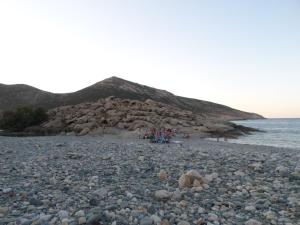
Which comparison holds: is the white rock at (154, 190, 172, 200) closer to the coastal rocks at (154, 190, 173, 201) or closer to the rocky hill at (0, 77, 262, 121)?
the coastal rocks at (154, 190, 173, 201)

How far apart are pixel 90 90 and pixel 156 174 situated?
5372 inches

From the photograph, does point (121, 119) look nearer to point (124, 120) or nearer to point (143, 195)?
point (124, 120)

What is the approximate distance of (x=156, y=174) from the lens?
12.5 meters

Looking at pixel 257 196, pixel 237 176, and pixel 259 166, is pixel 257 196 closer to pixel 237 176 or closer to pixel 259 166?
pixel 237 176

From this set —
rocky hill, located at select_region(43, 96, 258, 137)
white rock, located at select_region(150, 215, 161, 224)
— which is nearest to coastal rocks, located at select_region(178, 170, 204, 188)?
white rock, located at select_region(150, 215, 161, 224)

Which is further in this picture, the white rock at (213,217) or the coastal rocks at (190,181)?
the coastal rocks at (190,181)

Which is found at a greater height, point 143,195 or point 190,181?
Result: point 190,181

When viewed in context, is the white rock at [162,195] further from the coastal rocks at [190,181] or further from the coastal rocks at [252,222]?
the coastal rocks at [252,222]

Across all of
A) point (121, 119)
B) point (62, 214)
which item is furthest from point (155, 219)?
point (121, 119)

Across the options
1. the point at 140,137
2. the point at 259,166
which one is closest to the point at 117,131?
the point at 140,137

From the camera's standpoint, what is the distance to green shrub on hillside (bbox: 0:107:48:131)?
2278 inches

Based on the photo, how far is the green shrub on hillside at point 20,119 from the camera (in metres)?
57.9

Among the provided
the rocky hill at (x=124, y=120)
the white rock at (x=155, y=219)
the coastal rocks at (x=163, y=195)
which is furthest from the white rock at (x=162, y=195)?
the rocky hill at (x=124, y=120)

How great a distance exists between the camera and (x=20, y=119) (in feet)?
192
